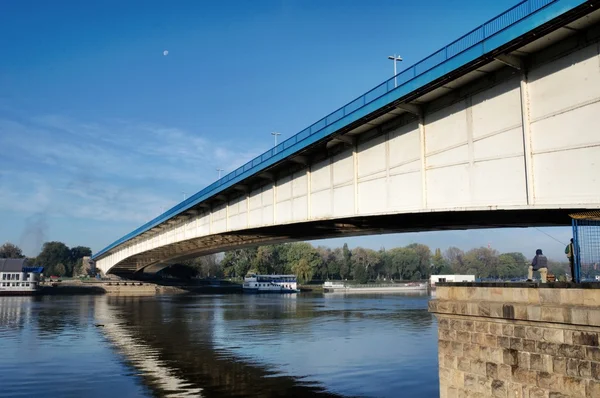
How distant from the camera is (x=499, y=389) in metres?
12.5

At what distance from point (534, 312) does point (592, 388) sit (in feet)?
6.34

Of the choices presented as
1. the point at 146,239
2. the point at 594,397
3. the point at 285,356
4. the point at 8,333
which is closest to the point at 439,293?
the point at 594,397

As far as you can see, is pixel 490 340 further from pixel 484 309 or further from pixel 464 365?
pixel 464 365

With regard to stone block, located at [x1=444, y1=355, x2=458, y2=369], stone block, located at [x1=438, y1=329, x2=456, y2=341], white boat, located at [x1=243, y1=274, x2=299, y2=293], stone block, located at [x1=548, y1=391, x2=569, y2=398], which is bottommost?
white boat, located at [x1=243, y1=274, x2=299, y2=293]

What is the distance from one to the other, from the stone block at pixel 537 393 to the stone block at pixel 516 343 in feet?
3.03

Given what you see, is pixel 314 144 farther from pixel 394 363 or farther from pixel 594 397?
pixel 594 397

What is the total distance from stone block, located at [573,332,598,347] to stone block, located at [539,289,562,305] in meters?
0.87

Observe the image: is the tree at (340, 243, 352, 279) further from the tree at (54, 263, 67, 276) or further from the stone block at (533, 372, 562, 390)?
the stone block at (533, 372, 562, 390)

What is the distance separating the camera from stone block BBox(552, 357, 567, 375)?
36.3 ft

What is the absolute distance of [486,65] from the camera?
1630cm

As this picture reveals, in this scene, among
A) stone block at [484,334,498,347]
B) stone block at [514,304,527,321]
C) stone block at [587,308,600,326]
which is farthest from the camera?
stone block at [484,334,498,347]

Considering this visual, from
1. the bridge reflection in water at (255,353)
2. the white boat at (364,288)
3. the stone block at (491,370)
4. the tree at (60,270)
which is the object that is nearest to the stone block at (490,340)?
the stone block at (491,370)

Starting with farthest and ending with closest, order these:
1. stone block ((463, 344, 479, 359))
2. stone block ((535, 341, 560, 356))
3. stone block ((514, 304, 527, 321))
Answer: stone block ((463, 344, 479, 359))
stone block ((514, 304, 527, 321))
stone block ((535, 341, 560, 356))

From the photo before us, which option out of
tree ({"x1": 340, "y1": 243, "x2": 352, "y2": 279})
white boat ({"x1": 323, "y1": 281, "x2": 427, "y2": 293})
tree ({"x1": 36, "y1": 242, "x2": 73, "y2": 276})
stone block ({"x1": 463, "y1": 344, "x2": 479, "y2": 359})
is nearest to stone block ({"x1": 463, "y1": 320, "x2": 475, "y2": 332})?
stone block ({"x1": 463, "y1": 344, "x2": 479, "y2": 359})
